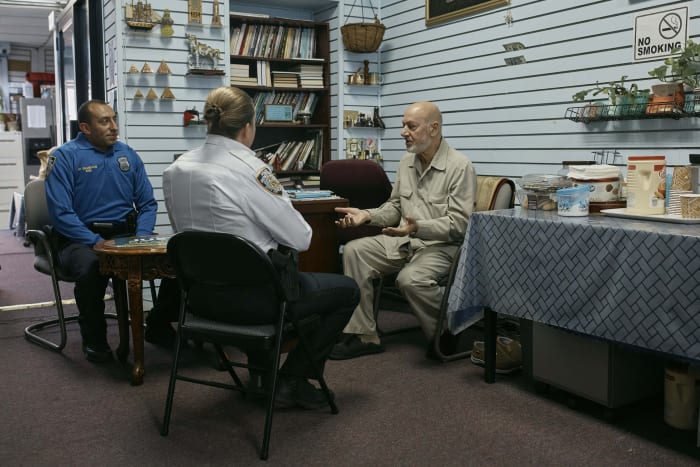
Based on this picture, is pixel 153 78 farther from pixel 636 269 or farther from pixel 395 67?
pixel 636 269

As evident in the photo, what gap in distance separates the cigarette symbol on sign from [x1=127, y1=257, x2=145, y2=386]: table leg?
2928mm

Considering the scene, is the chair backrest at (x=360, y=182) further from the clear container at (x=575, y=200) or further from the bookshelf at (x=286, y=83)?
the clear container at (x=575, y=200)

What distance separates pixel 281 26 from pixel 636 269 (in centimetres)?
424

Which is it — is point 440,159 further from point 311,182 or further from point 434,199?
point 311,182

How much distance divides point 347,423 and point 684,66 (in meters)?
2.33

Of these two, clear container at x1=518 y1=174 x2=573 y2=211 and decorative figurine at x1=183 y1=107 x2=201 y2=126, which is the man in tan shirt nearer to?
clear container at x1=518 y1=174 x2=573 y2=211

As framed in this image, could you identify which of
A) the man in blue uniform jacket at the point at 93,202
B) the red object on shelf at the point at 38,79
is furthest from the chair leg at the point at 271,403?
the red object on shelf at the point at 38,79

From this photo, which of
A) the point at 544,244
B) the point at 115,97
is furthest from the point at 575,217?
the point at 115,97

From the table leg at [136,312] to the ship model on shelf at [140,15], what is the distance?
2.47m

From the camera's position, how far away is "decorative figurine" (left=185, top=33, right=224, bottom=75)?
515 cm

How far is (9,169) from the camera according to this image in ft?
33.8

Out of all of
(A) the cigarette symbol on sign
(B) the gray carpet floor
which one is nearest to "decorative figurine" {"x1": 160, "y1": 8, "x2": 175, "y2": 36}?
(B) the gray carpet floor

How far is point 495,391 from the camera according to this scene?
3205 millimetres

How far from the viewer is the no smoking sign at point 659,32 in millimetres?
3369
